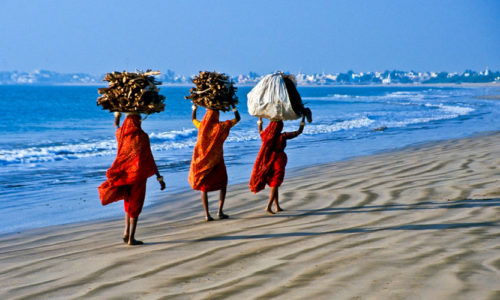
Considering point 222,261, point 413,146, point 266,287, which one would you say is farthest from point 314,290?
point 413,146

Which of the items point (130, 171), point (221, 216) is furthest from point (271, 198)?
point (130, 171)

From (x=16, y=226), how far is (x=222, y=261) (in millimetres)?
3772

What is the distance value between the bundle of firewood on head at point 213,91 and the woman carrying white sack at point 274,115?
381 mm

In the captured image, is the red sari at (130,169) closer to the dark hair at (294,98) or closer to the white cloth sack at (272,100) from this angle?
the white cloth sack at (272,100)

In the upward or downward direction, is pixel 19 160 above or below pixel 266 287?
below

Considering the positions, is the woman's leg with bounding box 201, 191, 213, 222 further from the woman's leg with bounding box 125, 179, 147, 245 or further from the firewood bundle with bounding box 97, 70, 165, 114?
the firewood bundle with bounding box 97, 70, 165, 114

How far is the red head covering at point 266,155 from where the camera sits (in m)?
6.99

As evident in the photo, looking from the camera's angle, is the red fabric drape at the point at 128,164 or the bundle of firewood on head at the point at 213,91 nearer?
the red fabric drape at the point at 128,164

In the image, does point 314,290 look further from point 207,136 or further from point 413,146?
point 413,146

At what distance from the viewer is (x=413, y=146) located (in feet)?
52.6

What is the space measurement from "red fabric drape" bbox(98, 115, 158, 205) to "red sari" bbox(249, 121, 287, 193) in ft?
5.81

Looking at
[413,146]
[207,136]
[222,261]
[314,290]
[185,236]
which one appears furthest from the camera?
[413,146]

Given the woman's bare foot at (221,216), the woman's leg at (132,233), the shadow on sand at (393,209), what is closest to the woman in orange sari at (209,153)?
the woman's bare foot at (221,216)

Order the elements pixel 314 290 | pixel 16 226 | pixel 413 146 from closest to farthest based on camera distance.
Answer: pixel 314 290
pixel 16 226
pixel 413 146
